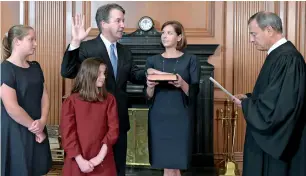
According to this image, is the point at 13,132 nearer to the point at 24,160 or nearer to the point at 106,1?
the point at 24,160

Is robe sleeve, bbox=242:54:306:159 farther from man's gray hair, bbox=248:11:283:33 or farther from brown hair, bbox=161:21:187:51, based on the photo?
brown hair, bbox=161:21:187:51

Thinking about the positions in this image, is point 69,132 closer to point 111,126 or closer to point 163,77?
point 111,126

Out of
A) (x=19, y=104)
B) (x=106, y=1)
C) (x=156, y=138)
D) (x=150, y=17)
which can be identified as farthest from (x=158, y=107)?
(x=106, y=1)

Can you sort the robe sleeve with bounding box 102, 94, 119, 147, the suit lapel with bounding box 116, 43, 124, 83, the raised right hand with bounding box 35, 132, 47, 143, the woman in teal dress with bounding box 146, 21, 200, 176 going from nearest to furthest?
the robe sleeve with bounding box 102, 94, 119, 147 → the raised right hand with bounding box 35, 132, 47, 143 → the suit lapel with bounding box 116, 43, 124, 83 → the woman in teal dress with bounding box 146, 21, 200, 176

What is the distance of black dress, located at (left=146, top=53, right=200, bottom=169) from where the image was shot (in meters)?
2.77

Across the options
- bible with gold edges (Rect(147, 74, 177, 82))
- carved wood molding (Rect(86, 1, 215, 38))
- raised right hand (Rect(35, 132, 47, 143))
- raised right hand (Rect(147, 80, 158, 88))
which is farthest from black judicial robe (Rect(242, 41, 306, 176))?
carved wood molding (Rect(86, 1, 215, 38))

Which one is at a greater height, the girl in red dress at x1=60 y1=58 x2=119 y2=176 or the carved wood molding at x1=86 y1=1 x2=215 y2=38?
the carved wood molding at x1=86 y1=1 x2=215 y2=38

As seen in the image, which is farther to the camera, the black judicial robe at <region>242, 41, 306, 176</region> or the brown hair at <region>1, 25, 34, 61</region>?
the brown hair at <region>1, 25, 34, 61</region>

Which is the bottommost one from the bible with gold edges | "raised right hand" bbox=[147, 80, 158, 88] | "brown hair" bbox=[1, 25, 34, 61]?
"raised right hand" bbox=[147, 80, 158, 88]

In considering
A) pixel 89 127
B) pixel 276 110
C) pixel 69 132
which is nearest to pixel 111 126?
pixel 89 127

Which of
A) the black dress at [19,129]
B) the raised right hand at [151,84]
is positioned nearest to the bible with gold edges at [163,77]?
the raised right hand at [151,84]

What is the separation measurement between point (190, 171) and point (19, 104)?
1.96 meters

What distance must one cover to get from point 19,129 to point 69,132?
0.33m

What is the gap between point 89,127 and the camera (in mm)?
2375
